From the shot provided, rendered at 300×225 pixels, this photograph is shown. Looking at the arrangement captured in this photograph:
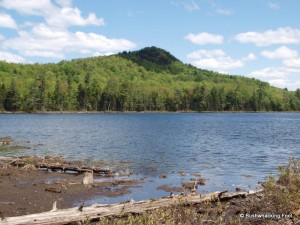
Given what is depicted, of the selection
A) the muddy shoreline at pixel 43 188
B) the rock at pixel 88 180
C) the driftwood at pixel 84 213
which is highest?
the driftwood at pixel 84 213

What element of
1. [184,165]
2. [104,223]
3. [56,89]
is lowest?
[184,165]

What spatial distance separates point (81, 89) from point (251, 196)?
168652 millimetres

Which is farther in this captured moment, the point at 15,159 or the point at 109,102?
the point at 109,102

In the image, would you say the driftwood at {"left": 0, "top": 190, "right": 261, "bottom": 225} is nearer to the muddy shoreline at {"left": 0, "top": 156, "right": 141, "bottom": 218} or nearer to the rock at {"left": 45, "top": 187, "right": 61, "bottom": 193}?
the muddy shoreline at {"left": 0, "top": 156, "right": 141, "bottom": 218}

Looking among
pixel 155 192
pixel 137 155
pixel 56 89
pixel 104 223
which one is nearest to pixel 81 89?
pixel 56 89

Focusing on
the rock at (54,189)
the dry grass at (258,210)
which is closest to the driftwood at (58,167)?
the rock at (54,189)

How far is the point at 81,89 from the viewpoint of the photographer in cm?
17950

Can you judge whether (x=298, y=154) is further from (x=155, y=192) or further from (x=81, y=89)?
(x=81, y=89)

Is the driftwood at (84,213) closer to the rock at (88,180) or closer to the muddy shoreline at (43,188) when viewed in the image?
the muddy shoreline at (43,188)

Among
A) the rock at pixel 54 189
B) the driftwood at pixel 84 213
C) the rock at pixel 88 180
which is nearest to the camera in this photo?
the driftwood at pixel 84 213

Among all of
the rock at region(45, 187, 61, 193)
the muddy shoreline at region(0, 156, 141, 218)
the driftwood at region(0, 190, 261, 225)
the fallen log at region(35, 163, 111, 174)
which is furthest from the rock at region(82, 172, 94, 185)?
the driftwood at region(0, 190, 261, 225)

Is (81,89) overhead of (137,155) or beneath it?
overhead

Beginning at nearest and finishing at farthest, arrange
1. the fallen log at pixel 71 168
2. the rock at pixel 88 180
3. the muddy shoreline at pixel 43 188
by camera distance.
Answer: the muddy shoreline at pixel 43 188 < the rock at pixel 88 180 < the fallen log at pixel 71 168

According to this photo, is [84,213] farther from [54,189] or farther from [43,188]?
[43,188]
